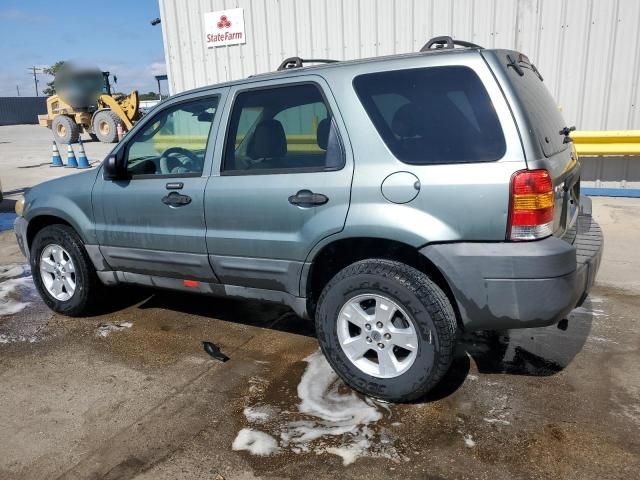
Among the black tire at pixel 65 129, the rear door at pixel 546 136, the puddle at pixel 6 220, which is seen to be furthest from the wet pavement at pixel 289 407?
the black tire at pixel 65 129

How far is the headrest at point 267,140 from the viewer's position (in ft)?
10.8

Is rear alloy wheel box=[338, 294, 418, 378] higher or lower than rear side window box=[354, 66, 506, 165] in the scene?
lower

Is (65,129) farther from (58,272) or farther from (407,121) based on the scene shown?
(407,121)

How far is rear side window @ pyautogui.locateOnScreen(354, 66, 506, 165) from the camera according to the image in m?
2.58

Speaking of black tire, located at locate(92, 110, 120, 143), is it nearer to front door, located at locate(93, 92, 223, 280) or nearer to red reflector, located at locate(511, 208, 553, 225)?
front door, located at locate(93, 92, 223, 280)

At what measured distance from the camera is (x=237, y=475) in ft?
7.89

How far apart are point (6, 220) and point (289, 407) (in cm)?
719

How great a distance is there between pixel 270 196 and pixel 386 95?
0.87 metres

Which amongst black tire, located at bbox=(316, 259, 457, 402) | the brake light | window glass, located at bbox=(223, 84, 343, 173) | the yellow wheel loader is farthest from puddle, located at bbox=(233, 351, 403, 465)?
the yellow wheel loader

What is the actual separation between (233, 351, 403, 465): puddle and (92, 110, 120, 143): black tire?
19133 millimetres

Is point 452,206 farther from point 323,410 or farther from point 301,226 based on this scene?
point 323,410

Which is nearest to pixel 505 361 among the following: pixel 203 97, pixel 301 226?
pixel 301 226

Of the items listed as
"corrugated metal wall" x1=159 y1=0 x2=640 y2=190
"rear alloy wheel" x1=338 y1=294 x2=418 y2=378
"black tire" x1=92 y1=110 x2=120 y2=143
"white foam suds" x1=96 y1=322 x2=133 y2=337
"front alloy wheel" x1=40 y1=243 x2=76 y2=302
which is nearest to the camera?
"rear alloy wheel" x1=338 y1=294 x2=418 y2=378

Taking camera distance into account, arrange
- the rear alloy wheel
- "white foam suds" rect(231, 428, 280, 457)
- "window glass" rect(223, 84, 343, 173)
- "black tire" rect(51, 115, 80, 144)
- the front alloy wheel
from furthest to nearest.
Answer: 1. "black tire" rect(51, 115, 80, 144)
2. the front alloy wheel
3. "window glass" rect(223, 84, 343, 173)
4. the rear alloy wheel
5. "white foam suds" rect(231, 428, 280, 457)
